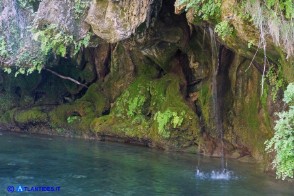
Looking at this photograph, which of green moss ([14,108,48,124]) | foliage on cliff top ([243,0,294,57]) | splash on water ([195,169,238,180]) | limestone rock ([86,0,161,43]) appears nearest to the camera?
foliage on cliff top ([243,0,294,57])

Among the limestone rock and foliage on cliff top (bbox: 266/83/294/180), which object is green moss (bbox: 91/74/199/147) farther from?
foliage on cliff top (bbox: 266/83/294/180)

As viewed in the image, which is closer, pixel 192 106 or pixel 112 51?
pixel 192 106

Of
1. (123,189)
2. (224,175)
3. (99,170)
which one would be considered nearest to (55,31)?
(99,170)

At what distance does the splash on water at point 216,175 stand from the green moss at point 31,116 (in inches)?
342

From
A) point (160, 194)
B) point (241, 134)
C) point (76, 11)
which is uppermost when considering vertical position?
point (76, 11)

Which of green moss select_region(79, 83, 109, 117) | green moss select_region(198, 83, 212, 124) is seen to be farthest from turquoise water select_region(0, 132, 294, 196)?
green moss select_region(79, 83, 109, 117)

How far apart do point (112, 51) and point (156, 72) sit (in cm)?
204

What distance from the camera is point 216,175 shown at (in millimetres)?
10445

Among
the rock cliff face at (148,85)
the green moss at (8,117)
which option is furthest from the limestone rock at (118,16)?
the green moss at (8,117)

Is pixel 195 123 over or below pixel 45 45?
below

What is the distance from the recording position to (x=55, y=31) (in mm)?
11508

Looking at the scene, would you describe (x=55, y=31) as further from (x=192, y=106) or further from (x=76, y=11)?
(x=192, y=106)

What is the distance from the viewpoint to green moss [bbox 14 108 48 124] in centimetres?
1775

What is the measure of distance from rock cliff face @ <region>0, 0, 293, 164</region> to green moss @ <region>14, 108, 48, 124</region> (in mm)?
39
